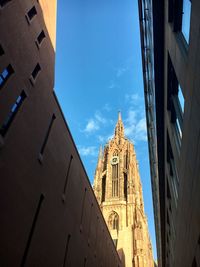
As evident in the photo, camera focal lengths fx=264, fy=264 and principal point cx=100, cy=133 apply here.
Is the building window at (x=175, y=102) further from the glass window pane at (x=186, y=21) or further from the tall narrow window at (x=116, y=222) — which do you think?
the tall narrow window at (x=116, y=222)

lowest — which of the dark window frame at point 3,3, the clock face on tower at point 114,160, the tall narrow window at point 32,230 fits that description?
the tall narrow window at point 32,230

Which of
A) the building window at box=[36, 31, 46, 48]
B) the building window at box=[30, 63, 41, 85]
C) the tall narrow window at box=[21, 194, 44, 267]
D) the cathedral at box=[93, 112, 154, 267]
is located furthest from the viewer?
the cathedral at box=[93, 112, 154, 267]

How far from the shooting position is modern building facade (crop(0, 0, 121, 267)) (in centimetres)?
964

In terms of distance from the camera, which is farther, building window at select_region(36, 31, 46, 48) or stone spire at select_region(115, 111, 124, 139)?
stone spire at select_region(115, 111, 124, 139)

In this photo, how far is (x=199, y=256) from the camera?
9.10 m

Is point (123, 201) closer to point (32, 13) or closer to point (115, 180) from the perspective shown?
point (115, 180)

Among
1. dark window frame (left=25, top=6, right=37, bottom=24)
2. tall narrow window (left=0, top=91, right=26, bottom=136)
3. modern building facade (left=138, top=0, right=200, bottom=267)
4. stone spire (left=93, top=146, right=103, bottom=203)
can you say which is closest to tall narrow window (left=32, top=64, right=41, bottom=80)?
tall narrow window (left=0, top=91, right=26, bottom=136)

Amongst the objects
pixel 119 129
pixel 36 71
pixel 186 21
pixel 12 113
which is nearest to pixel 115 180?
pixel 119 129

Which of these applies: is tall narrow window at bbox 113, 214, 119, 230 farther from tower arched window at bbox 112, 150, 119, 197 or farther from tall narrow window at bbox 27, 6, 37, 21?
tall narrow window at bbox 27, 6, 37, 21

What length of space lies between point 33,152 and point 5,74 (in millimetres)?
3512

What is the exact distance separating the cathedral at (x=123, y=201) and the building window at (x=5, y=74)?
5117cm

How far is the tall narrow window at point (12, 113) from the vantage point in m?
9.77

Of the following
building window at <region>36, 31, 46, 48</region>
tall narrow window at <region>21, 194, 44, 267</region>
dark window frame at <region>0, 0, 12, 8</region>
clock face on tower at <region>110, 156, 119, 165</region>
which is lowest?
tall narrow window at <region>21, 194, 44, 267</region>

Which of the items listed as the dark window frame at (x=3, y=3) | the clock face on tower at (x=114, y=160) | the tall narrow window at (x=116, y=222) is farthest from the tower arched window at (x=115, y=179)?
the dark window frame at (x=3, y=3)
